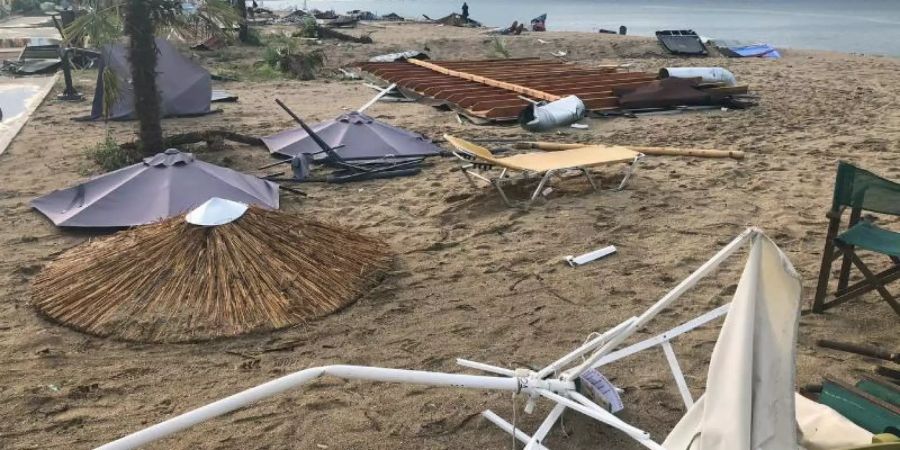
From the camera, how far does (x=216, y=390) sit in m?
3.74

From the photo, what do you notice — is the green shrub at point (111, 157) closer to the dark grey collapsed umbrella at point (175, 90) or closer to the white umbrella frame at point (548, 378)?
the dark grey collapsed umbrella at point (175, 90)

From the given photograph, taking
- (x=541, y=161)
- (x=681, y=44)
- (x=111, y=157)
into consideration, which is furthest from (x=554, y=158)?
(x=681, y=44)

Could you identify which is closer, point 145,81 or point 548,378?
point 548,378

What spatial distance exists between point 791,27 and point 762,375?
60335mm

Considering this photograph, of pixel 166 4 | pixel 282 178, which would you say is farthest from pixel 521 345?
pixel 166 4

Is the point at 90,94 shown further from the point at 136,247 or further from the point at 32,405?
the point at 32,405

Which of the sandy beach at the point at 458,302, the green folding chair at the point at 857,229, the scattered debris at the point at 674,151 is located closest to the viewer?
the sandy beach at the point at 458,302

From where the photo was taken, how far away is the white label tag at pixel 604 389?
131 inches

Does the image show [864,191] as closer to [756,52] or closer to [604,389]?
[604,389]

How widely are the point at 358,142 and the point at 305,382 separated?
19.8 ft

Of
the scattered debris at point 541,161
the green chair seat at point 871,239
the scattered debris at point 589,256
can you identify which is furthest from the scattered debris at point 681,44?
the green chair seat at point 871,239

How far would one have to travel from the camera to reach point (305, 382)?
2.61m

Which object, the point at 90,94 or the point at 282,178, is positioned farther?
the point at 90,94

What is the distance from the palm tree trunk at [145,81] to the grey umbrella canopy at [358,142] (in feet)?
4.63
